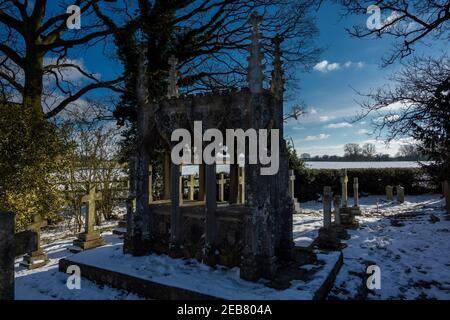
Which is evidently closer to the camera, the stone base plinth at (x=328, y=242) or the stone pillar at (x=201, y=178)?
the stone pillar at (x=201, y=178)

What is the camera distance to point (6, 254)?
10.1 ft

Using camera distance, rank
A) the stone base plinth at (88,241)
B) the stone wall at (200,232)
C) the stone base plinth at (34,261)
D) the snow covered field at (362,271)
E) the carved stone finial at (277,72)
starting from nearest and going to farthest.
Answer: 1. the snow covered field at (362,271)
2. the stone wall at (200,232)
3. the carved stone finial at (277,72)
4. the stone base plinth at (34,261)
5. the stone base plinth at (88,241)

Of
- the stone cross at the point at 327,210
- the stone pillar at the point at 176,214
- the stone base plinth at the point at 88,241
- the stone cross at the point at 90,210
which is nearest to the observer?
the stone pillar at the point at 176,214

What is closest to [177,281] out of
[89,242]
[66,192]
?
[89,242]

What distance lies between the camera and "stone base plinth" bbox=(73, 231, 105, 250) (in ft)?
29.4

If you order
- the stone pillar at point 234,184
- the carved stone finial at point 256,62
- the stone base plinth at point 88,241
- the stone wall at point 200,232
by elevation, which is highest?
the carved stone finial at point 256,62

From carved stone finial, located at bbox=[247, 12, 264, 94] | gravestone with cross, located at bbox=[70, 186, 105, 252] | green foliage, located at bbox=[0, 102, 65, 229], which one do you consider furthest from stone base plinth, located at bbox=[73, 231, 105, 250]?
carved stone finial, located at bbox=[247, 12, 264, 94]

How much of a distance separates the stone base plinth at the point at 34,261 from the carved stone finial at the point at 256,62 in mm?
7123

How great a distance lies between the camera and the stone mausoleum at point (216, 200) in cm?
555

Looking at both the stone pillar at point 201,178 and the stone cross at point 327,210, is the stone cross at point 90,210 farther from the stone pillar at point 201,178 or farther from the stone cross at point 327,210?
the stone cross at point 327,210

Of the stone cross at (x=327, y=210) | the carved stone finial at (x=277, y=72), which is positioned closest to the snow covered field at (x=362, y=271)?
the stone cross at (x=327, y=210)

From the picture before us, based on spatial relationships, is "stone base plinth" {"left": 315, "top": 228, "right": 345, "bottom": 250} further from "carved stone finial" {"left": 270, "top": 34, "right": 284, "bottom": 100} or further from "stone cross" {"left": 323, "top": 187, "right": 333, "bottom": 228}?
"carved stone finial" {"left": 270, "top": 34, "right": 284, "bottom": 100}

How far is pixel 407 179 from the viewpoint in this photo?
25891 millimetres

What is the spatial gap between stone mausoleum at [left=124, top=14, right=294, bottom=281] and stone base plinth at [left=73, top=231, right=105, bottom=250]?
2.52 meters
